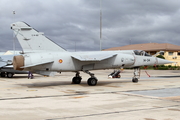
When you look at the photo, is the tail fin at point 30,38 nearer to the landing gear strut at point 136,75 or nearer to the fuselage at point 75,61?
the fuselage at point 75,61

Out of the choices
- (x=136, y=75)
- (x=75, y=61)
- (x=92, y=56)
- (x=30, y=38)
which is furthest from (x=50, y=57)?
(x=136, y=75)

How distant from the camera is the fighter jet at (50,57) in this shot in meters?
15.6

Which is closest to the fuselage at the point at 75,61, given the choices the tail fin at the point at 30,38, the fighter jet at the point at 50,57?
the fighter jet at the point at 50,57

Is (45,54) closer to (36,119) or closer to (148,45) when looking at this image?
(36,119)

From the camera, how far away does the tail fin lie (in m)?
16.6

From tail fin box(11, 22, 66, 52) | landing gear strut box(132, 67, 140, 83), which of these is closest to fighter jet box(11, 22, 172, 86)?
tail fin box(11, 22, 66, 52)

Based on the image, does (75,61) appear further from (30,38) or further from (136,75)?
(136,75)

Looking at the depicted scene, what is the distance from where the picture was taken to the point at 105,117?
721cm

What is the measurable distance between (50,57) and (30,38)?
2.16 metres

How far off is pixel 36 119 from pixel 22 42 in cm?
1060

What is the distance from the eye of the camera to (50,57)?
53.0 feet

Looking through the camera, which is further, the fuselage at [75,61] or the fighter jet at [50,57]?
the fuselage at [75,61]

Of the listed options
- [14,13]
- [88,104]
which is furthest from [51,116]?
[14,13]

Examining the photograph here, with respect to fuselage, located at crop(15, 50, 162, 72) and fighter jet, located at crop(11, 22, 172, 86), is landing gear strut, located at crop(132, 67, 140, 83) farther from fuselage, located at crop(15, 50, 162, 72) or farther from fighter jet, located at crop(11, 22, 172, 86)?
fighter jet, located at crop(11, 22, 172, 86)
